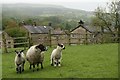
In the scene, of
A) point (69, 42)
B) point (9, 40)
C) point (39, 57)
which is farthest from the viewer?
point (69, 42)

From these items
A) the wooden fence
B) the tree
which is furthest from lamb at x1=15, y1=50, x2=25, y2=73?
the tree

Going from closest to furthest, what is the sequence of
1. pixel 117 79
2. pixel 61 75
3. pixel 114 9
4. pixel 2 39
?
1. pixel 117 79
2. pixel 61 75
3. pixel 2 39
4. pixel 114 9

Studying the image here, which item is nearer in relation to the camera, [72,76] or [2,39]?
[72,76]

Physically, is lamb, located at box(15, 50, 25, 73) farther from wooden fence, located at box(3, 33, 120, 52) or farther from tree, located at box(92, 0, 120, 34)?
tree, located at box(92, 0, 120, 34)

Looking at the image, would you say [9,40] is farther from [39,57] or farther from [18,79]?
[18,79]

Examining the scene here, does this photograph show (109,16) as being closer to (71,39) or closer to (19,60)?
(71,39)

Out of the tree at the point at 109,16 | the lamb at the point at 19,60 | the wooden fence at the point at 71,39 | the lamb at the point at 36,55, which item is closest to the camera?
the lamb at the point at 19,60

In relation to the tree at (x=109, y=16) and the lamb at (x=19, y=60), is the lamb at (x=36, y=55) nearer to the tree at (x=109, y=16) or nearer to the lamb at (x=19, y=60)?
the lamb at (x=19, y=60)

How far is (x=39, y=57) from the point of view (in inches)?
472

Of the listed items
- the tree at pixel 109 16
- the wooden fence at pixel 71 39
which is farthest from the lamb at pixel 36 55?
the tree at pixel 109 16

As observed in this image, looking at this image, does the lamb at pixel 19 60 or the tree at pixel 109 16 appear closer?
the lamb at pixel 19 60

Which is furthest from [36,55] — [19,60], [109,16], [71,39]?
[109,16]

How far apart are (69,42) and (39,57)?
1539 centimetres

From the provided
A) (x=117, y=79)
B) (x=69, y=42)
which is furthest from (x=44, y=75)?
(x=69, y=42)
